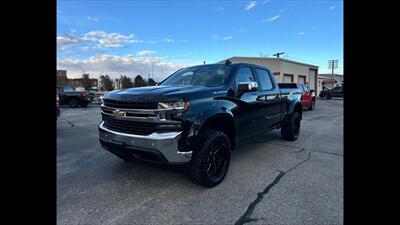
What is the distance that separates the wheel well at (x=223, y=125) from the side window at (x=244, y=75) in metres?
0.77

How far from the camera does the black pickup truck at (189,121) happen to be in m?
3.18

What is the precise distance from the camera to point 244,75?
4645 millimetres

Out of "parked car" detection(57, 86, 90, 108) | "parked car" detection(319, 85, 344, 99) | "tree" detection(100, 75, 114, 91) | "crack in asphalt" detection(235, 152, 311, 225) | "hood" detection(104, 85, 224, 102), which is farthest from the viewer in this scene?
"tree" detection(100, 75, 114, 91)

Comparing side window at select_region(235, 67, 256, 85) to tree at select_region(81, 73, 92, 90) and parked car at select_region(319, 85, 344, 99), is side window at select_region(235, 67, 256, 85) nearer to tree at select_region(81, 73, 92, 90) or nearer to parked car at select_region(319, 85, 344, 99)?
parked car at select_region(319, 85, 344, 99)

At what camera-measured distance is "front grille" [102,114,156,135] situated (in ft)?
10.7

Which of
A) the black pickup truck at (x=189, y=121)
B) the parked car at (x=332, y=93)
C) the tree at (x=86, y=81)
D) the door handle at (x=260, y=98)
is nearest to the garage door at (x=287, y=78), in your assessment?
the parked car at (x=332, y=93)

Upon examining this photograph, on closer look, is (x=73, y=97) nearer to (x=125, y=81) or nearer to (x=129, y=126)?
(x=129, y=126)

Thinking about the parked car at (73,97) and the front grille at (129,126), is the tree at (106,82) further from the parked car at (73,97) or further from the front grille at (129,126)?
the front grille at (129,126)

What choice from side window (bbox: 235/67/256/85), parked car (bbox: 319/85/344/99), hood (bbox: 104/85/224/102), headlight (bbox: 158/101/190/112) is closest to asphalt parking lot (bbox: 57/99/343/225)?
headlight (bbox: 158/101/190/112)

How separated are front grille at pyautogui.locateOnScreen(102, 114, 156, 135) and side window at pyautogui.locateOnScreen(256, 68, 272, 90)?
2.80 m
